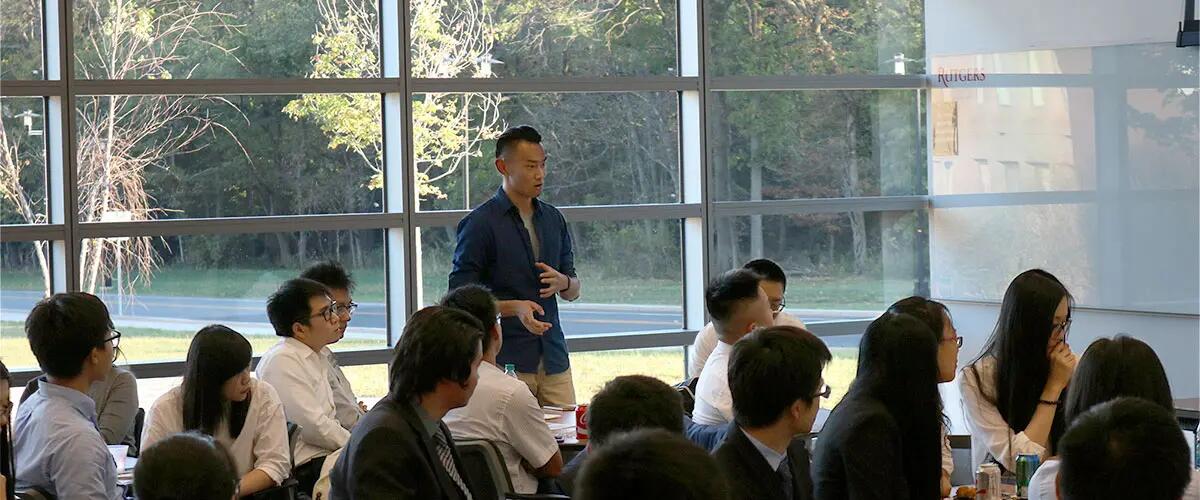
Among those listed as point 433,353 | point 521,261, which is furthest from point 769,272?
point 433,353

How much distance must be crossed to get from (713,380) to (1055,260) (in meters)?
3.59

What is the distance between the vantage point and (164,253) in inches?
244

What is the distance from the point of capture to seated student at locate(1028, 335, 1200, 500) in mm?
2797

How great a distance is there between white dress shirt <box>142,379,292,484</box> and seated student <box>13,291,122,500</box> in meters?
0.25

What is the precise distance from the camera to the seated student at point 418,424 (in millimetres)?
2598

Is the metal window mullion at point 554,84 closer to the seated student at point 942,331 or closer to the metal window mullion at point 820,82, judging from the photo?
the metal window mullion at point 820,82

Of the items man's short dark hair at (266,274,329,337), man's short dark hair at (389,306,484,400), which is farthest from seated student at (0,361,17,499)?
man's short dark hair at (266,274,329,337)

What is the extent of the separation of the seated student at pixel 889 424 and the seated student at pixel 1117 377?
0.26 m

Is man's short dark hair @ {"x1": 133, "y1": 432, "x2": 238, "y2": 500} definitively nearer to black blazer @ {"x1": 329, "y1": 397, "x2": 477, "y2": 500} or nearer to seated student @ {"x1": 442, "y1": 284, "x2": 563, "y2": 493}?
black blazer @ {"x1": 329, "y1": 397, "x2": 477, "y2": 500}

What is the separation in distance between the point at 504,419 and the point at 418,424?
1078mm

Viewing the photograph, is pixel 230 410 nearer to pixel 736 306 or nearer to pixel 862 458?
pixel 736 306

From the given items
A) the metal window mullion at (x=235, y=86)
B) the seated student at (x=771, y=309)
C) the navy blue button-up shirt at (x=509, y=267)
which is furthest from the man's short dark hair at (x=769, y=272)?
the metal window mullion at (x=235, y=86)

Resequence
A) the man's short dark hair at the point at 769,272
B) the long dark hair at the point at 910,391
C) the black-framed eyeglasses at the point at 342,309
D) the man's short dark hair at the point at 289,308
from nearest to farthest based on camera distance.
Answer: the long dark hair at the point at 910,391
the man's short dark hair at the point at 289,308
the black-framed eyeglasses at the point at 342,309
the man's short dark hair at the point at 769,272

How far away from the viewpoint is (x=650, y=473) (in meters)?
1.44
